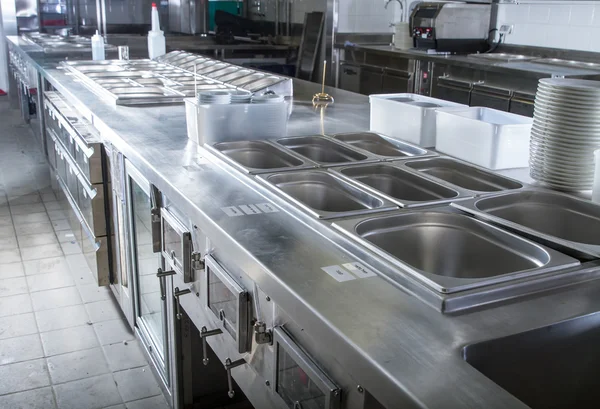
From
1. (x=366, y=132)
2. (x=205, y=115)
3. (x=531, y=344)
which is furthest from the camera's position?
(x=366, y=132)

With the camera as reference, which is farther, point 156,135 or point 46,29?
point 46,29

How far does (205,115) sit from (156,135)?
1.28 ft

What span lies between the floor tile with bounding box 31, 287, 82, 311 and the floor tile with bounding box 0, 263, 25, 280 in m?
0.30

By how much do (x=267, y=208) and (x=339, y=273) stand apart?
0.43 m

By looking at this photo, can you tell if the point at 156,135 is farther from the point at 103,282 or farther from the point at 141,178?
the point at 103,282

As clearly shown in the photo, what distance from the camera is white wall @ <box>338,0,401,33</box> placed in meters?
7.50

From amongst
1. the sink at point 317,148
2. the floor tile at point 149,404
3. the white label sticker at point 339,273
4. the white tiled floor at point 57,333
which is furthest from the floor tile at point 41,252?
the white label sticker at point 339,273

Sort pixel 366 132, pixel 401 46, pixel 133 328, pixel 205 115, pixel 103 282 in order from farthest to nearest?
pixel 401 46, pixel 103 282, pixel 133 328, pixel 366 132, pixel 205 115

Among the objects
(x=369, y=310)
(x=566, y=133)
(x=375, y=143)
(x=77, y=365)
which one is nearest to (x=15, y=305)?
(x=77, y=365)

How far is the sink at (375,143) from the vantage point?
7.33 feet

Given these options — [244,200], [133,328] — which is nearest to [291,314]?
[244,200]

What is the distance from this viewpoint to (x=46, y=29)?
25.9 feet

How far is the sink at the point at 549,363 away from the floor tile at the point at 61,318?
249 centimetres

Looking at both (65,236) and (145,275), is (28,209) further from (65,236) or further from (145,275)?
(145,275)
